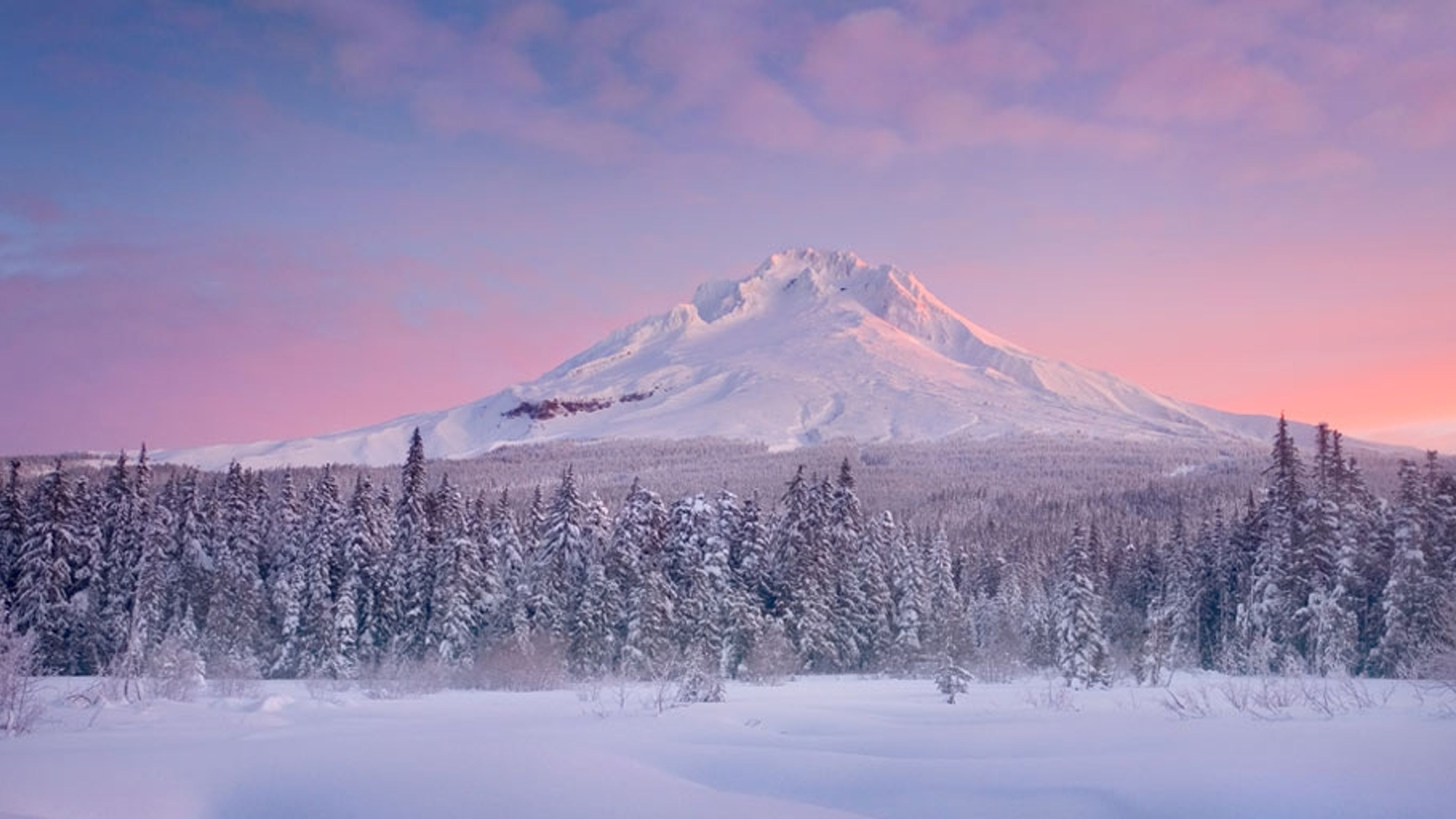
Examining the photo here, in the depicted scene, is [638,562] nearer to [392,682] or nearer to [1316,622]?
[392,682]

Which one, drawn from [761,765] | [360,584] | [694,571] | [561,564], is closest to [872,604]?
[694,571]

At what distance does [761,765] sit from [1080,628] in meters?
32.4

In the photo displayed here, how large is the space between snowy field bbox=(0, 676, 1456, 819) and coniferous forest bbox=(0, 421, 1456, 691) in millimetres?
25134

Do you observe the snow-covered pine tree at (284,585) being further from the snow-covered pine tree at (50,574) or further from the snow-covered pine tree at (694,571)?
the snow-covered pine tree at (694,571)

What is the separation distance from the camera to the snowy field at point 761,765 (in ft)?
26.6

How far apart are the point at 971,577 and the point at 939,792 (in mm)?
70555

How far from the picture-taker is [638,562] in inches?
1727

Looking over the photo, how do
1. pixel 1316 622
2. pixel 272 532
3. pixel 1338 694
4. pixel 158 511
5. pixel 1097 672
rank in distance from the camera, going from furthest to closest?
pixel 272 532 < pixel 158 511 < pixel 1316 622 < pixel 1097 672 < pixel 1338 694

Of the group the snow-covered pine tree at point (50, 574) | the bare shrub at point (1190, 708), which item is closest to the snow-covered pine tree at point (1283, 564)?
the bare shrub at point (1190, 708)

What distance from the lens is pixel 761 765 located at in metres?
9.83

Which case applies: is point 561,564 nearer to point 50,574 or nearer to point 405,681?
point 405,681

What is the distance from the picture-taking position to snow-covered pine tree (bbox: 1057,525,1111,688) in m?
35.9

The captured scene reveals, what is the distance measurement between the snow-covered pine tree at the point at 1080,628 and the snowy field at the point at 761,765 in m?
22.4

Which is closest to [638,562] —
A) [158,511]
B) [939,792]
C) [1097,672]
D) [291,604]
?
[291,604]
